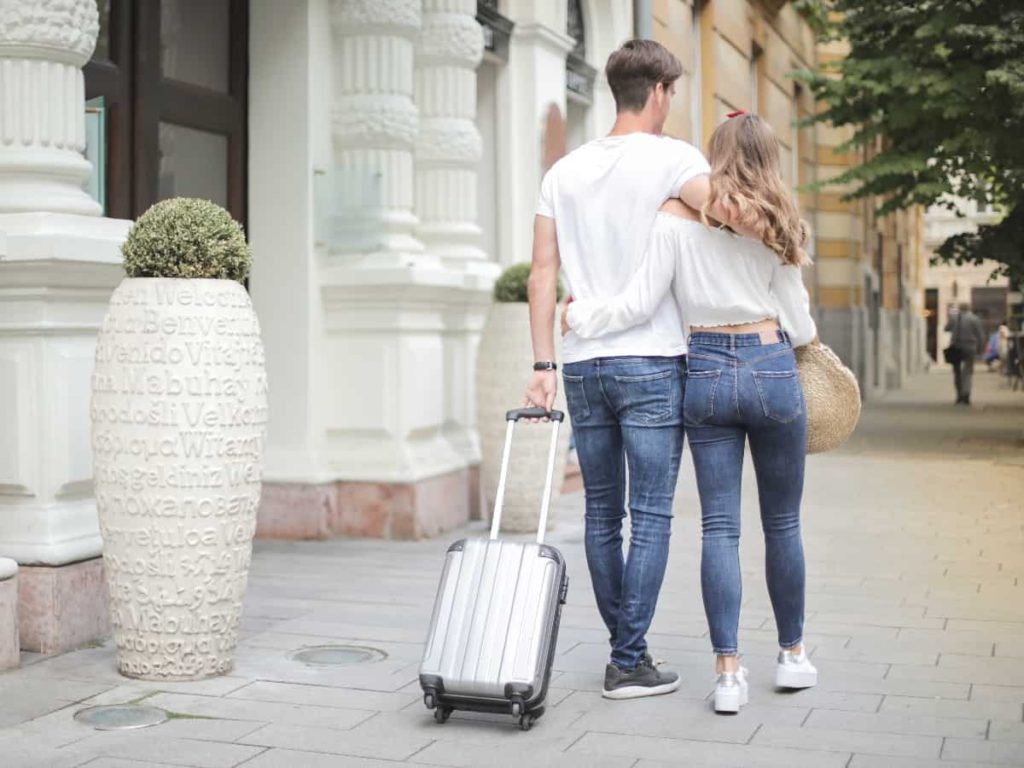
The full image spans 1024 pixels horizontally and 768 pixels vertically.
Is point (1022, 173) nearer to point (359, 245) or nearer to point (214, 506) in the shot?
point (359, 245)

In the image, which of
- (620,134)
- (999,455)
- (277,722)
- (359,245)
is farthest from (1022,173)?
(277,722)

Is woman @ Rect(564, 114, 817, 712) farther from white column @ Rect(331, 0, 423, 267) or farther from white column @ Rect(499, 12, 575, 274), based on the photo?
white column @ Rect(499, 12, 575, 274)

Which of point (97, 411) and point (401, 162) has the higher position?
point (401, 162)

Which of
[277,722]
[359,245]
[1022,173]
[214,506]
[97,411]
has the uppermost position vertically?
[1022,173]

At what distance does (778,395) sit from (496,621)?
1.11 metres

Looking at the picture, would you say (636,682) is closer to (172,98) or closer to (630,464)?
(630,464)

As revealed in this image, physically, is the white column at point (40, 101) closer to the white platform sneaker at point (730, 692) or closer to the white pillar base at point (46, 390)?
the white pillar base at point (46, 390)

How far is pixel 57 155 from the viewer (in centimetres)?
602

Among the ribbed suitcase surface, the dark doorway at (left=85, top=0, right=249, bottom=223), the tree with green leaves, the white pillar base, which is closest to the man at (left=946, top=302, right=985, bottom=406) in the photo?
the tree with green leaves

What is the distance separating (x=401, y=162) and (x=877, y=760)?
559 cm

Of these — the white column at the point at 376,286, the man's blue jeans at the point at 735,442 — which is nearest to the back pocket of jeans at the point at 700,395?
the man's blue jeans at the point at 735,442

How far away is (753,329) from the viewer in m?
4.71

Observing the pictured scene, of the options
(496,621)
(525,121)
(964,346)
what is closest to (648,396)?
(496,621)

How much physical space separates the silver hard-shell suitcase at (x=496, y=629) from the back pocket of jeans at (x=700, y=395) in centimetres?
54
